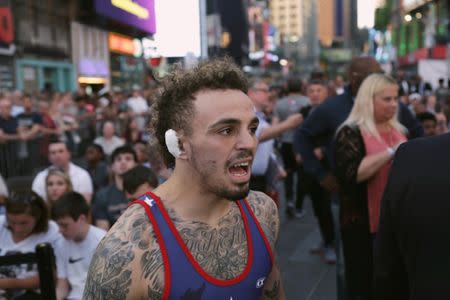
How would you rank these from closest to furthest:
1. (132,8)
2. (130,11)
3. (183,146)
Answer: (183,146) → (130,11) → (132,8)

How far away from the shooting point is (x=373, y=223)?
3867 mm

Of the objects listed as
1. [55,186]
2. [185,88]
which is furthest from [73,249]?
[185,88]

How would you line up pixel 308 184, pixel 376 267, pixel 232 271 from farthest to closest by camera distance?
pixel 308 184 → pixel 376 267 → pixel 232 271

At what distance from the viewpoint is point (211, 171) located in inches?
76.9

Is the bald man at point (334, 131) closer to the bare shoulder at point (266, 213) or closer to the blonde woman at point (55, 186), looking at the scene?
the bare shoulder at point (266, 213)

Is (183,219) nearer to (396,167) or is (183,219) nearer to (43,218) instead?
(396,167)

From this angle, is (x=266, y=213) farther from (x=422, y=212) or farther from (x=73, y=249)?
(x=73, y=249)

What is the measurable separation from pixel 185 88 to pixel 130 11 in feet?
115

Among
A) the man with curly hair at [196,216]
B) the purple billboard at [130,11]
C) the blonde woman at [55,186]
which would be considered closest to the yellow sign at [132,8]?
the purple billboard at [130,11]

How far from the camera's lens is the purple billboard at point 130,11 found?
29984 mm

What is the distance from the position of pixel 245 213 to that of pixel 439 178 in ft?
2.37

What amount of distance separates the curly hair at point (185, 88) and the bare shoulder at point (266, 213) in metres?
0.38

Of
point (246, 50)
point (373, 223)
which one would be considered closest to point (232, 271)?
point (373, 223)

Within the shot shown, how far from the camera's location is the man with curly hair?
6.29 feet
